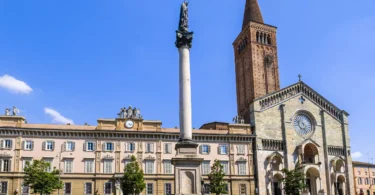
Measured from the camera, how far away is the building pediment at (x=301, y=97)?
7869 cm

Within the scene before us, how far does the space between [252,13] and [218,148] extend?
37.8 m

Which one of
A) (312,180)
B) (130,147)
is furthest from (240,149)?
(130,147)

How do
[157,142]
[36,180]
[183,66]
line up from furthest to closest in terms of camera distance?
[157,142], [36,180], [183,66]

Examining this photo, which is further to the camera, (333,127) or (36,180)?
(333,127)

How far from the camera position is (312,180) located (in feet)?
254

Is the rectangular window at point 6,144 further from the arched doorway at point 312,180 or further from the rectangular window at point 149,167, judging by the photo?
the arched doorway at point 312,180

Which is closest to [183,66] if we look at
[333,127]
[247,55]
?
[333,127]

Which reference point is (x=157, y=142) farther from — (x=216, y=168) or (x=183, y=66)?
(x=183, y=66)

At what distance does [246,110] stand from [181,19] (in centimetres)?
4337

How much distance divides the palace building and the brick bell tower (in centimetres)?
299

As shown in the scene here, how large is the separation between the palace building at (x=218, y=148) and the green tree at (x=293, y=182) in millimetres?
4412

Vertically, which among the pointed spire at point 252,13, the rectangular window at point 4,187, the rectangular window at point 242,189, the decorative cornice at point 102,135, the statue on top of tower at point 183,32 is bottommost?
the rectangular window at point 242,189

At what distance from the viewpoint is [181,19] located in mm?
40312

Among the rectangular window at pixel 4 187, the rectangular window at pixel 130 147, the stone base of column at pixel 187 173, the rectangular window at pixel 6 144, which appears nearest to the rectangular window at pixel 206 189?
the rectangular window at pixel 130 147
